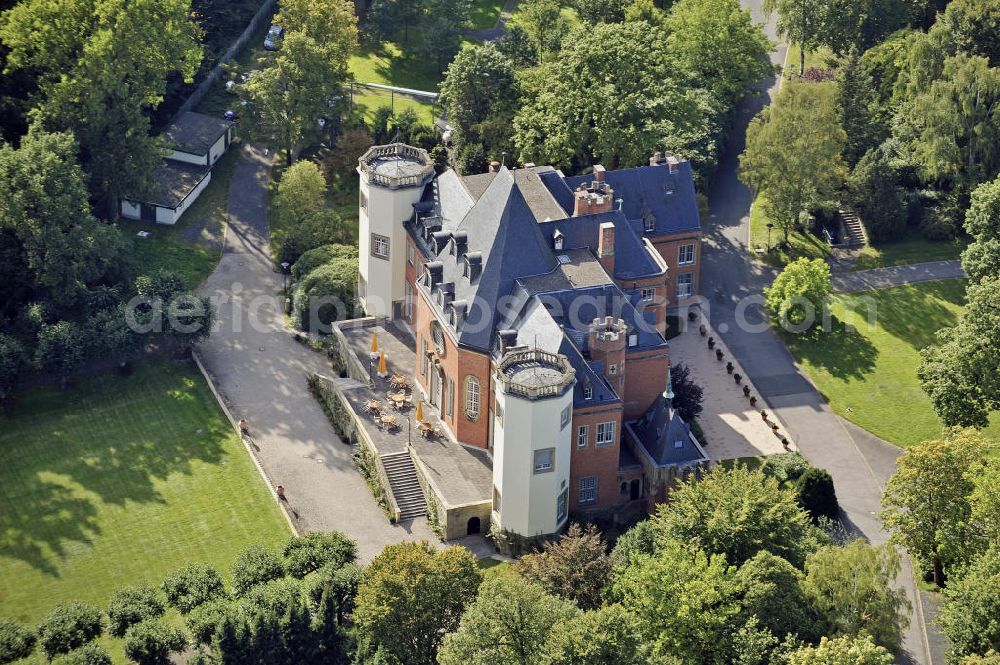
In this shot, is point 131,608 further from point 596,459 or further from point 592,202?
point 592,202

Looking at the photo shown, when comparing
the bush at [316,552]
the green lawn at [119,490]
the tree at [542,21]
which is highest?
the tree at [542,21]

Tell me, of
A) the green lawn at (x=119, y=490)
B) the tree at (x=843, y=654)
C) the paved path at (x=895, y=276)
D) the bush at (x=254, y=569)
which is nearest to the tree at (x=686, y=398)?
the paved path at (x=895, y=276)

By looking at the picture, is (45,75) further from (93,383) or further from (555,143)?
(555,143)

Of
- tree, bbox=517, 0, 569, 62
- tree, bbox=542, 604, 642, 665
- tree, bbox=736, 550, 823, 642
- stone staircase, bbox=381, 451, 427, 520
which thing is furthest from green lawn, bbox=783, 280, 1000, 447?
tree, bbox=517, 0, 569, 62

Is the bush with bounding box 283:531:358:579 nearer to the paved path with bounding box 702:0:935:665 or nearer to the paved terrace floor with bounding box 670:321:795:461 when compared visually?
the paved terrace floor with bounding box 670:321:795:461

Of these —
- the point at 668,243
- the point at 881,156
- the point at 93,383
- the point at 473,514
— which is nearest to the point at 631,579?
the point at 473,514

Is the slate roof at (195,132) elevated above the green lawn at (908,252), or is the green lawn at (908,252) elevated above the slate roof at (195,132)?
the slate roof at (195,132)

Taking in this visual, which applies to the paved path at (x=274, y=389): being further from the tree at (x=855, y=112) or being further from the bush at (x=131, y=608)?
the tree at (x=855, y=112)
